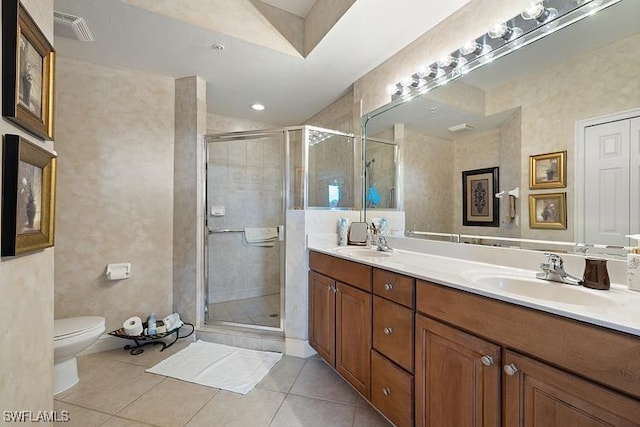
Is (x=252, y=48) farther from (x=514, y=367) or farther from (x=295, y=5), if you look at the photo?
(x=514, y=367)

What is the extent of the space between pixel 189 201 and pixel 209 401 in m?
1.59

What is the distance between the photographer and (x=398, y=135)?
2.08 metres

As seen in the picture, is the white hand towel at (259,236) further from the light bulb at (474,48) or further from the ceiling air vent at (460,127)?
the light bulb at (474,48)

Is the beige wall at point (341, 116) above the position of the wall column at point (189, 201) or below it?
above

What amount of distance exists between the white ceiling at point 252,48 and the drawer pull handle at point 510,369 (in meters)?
1.85

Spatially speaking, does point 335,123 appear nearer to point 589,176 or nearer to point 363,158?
point 363,158

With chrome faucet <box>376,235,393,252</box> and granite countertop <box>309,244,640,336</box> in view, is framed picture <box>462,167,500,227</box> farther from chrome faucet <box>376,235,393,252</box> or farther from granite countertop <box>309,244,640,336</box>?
chrome faucet <box>376,235,393,252</box>

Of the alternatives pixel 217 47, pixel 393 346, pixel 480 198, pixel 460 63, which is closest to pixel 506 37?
pixel 460 63

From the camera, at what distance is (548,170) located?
4.09 feet

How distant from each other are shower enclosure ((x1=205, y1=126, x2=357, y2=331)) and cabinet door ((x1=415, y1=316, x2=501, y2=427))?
1399 millimetres

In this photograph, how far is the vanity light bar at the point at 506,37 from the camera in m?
1.17

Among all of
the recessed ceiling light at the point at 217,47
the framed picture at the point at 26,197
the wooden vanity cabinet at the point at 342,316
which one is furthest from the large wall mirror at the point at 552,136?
the framed picture at the point at 26,197

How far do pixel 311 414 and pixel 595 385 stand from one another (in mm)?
1309

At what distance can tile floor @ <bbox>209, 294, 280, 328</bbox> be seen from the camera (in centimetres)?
262
